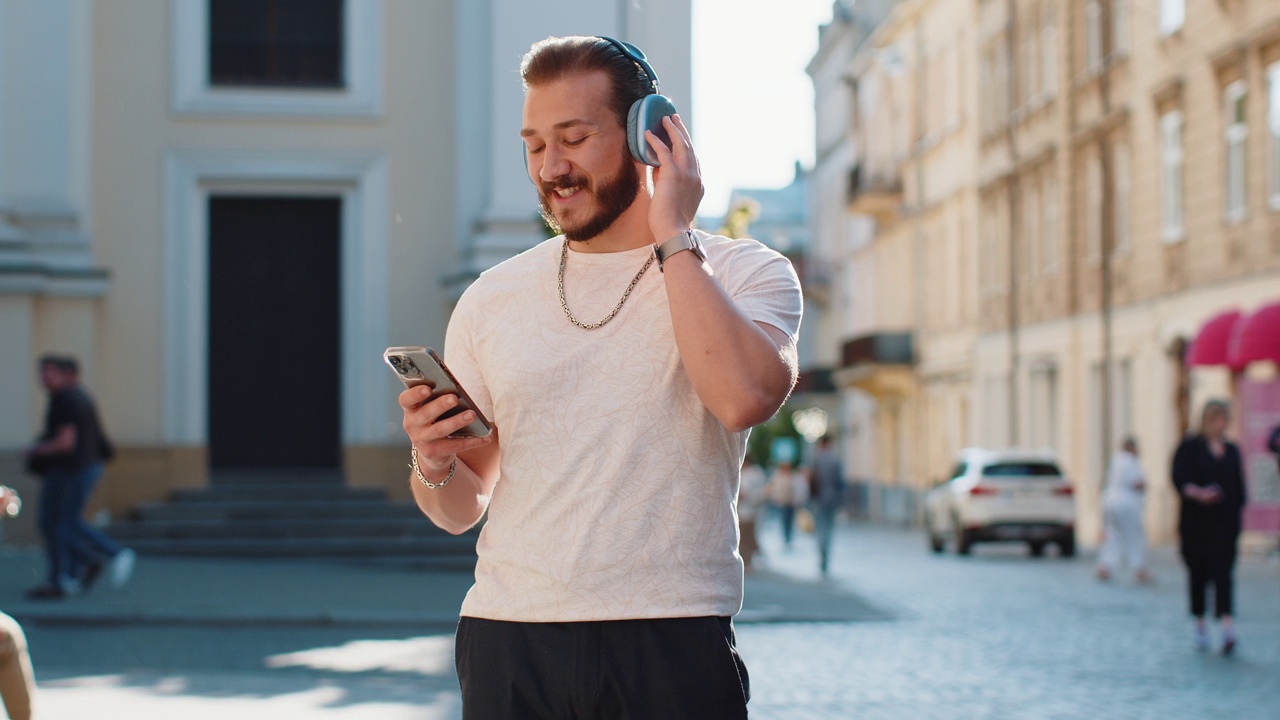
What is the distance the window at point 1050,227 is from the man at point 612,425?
37.0 metres

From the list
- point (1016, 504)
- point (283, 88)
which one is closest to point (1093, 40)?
point (1016, 504)

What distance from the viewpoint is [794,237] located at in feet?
388

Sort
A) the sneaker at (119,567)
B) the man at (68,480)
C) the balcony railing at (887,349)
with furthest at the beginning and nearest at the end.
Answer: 1. the balcony railing at (887,349)
2. the sneaker at (119,567)
3. the man at (68,480)

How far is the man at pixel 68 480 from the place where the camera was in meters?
14.7

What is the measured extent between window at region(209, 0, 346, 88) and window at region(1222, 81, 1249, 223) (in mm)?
13530

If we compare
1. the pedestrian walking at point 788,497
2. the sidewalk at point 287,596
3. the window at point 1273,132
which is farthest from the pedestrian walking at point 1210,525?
the pedestrian walking at point 788,497

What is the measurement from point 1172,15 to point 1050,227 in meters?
8.60

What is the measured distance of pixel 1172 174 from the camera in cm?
3177

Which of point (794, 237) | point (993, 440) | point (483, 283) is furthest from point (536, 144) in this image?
point (794, 237)

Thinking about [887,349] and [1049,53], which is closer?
[1049,53]

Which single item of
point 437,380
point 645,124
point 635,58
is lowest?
point 437,380

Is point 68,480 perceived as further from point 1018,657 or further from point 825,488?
point 825,488

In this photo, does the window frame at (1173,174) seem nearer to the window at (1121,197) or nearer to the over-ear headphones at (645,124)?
the window at (1121,197)

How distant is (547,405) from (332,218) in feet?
58.8
